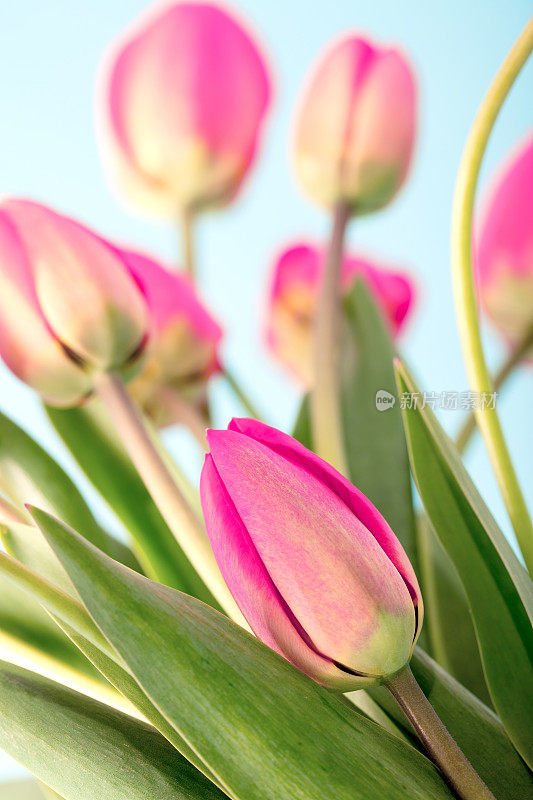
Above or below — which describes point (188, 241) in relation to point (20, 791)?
above

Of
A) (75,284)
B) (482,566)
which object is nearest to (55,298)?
(75,284)

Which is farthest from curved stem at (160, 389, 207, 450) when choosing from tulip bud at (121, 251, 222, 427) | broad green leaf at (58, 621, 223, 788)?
broad green leaf at (58, 621, 223, 788)

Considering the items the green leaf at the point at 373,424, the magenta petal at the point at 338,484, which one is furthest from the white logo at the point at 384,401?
the magenta petal at the point at 338,484

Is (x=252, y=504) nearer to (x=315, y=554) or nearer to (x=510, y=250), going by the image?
(x=315, y=554)

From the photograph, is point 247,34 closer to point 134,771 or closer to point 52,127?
point 134,771

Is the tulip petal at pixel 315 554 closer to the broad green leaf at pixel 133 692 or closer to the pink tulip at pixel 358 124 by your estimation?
the broad green leaf at pixel 133 692

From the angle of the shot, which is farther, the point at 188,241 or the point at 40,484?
the point at 188,241
